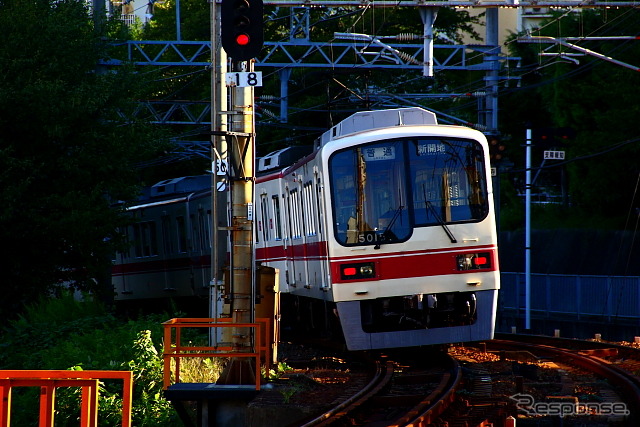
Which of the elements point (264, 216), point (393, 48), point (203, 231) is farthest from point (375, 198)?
point (393, 48)

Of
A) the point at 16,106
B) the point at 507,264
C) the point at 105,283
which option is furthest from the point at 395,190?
the point at 507,264

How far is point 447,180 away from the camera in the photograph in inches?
578

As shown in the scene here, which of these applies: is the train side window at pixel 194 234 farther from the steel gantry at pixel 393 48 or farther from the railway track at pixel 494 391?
the railway track at pixel 494 391

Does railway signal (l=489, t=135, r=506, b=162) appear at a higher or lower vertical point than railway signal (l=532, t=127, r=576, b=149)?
lower

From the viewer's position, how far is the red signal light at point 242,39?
11.5 metres

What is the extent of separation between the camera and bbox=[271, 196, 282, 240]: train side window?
2071 cm

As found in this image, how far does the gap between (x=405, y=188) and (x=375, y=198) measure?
40 cm

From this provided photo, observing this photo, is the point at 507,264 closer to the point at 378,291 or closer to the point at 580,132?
the point at 580,132

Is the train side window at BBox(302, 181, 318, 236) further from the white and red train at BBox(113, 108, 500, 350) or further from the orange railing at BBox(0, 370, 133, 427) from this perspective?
the orange railing at BBox(0, 370, 133, 427)

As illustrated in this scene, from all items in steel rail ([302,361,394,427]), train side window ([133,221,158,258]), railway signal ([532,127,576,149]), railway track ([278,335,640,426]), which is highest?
railway signal ([532,127,576,149])

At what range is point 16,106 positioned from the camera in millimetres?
21016

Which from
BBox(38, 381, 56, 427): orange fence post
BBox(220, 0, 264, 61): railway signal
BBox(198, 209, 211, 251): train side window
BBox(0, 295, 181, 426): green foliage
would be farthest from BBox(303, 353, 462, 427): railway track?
BBox(198, 209, 211, 251): train side window

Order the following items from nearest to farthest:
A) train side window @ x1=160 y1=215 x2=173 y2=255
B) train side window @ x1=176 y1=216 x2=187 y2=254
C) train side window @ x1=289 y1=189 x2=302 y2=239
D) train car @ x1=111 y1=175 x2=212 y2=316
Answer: train side window @ x1=289 y1=189 x2=302 y2=239
train car @ x1=111 y1=175 x2=212 y2=316
train side window @ x1=176 y1=216 x2=187 y2=254
train side window @ x1=160 y1=215 x2=173 y2=255

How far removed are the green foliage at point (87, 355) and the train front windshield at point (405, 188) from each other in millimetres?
3026
